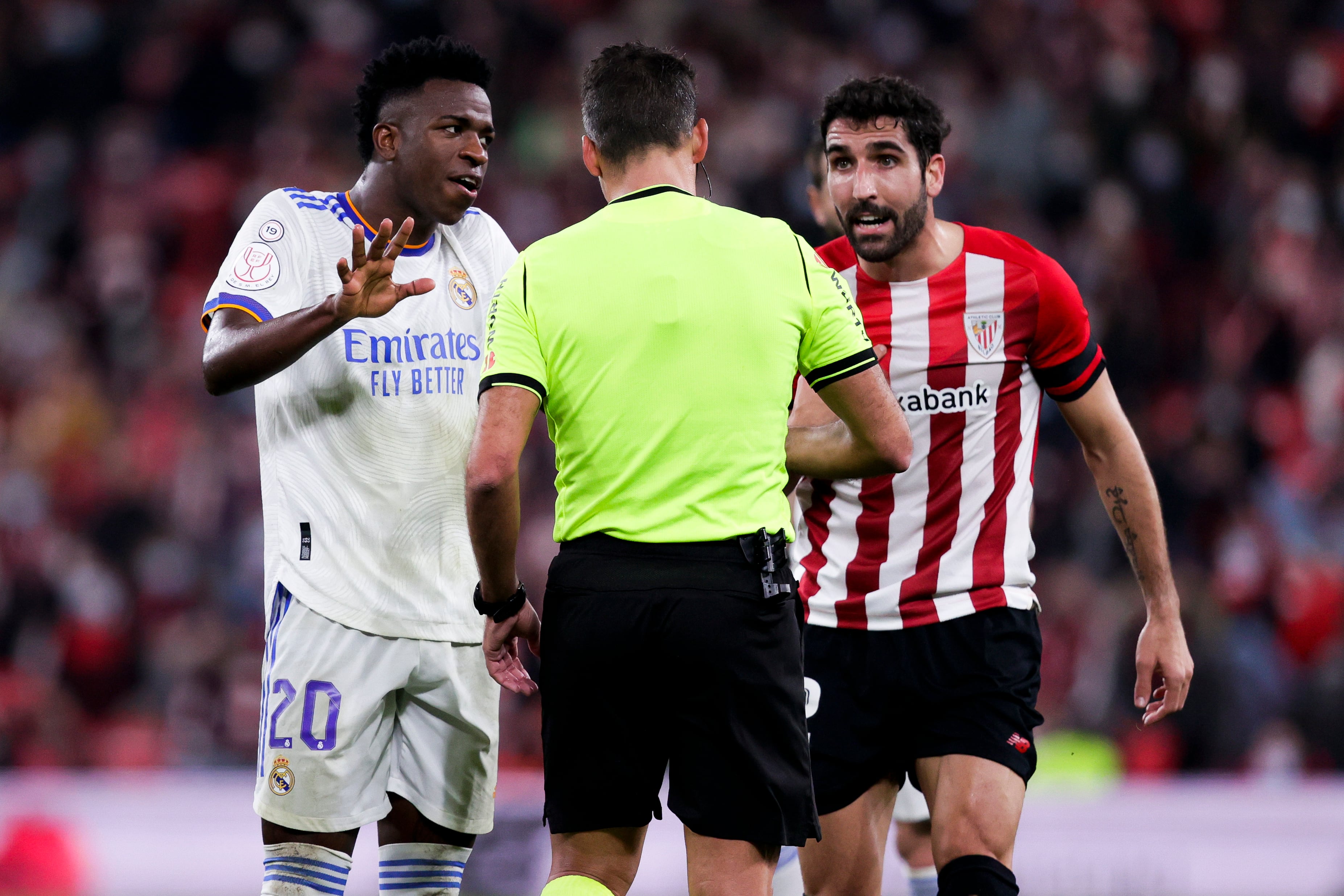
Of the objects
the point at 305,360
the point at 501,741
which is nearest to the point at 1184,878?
the point at 501,741

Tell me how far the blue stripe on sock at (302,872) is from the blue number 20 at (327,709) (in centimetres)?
29

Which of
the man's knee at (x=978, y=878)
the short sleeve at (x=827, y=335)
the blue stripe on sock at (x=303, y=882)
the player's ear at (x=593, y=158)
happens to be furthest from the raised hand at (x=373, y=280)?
the man's knee at (x=978, y=878)

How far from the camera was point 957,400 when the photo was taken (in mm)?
4094

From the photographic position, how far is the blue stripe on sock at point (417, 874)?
3.85 meters

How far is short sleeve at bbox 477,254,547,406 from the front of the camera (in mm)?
3117

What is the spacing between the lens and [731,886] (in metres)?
3.12

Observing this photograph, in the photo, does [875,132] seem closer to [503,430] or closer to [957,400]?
[957,400]

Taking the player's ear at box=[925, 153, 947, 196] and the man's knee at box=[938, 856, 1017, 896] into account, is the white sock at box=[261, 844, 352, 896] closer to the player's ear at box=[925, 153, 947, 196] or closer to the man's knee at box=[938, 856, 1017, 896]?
the man's knee at box=[938, 856, 1017, 896]

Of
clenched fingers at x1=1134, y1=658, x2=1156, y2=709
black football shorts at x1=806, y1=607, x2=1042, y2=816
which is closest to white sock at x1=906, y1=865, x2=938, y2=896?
black football shorts at x1=806, y1=607, x2=1042, y2=816

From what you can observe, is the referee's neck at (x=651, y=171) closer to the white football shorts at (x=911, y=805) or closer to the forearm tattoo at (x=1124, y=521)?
the forearm tattoo at (x=1124, y=521)

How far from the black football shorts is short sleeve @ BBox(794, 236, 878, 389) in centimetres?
103

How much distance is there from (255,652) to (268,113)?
4.72 metres

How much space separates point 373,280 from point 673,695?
1.14m

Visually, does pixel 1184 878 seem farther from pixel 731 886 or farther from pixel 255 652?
pixel 255 652
